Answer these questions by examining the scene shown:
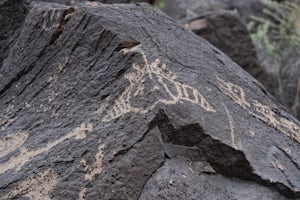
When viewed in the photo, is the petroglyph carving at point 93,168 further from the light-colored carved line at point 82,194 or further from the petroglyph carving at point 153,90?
the petroglyph carving at point 153,90

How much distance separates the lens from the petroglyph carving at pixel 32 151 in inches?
82.7

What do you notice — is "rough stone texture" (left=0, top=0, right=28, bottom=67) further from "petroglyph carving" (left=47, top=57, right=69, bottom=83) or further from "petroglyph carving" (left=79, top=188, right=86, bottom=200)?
"petroglyph carving" (left=79, top=188, right=86, bottom=200)

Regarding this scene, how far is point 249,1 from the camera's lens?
5.44 metres

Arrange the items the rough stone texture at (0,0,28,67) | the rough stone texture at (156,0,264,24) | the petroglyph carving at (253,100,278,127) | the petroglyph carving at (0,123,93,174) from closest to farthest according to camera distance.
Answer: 1. the petroglyph carving at (0,123,93,174)
2. the petroglyph carving at (253,100,278,127)
3. the rough stone texture at (0,0,28,67)
4. the rough stone texture at (156,0,264,24)

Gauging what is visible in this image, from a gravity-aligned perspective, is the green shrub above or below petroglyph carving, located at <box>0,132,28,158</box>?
below

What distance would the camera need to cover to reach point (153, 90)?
6.75ft

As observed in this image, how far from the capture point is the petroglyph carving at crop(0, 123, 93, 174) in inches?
82.7

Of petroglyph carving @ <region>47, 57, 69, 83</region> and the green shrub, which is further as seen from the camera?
the green shrub

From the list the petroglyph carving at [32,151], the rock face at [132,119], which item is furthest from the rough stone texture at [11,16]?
the petroglyph carving at [32,151]

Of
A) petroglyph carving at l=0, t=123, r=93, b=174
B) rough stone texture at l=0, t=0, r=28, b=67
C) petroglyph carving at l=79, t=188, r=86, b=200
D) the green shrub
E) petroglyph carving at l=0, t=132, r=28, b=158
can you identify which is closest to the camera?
petroglyph carving at l=79, t=188, r=86, b=200

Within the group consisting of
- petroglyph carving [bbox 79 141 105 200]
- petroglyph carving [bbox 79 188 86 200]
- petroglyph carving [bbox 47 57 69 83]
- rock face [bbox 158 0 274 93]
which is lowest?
rock face [bbox 158 0 274 93]

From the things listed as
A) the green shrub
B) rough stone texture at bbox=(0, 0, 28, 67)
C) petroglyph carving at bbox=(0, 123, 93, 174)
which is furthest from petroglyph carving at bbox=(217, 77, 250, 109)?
the green shrub

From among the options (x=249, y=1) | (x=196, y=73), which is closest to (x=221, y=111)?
(x=196, y=73)

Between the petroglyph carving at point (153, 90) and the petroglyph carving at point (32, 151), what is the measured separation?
7 centimetres
